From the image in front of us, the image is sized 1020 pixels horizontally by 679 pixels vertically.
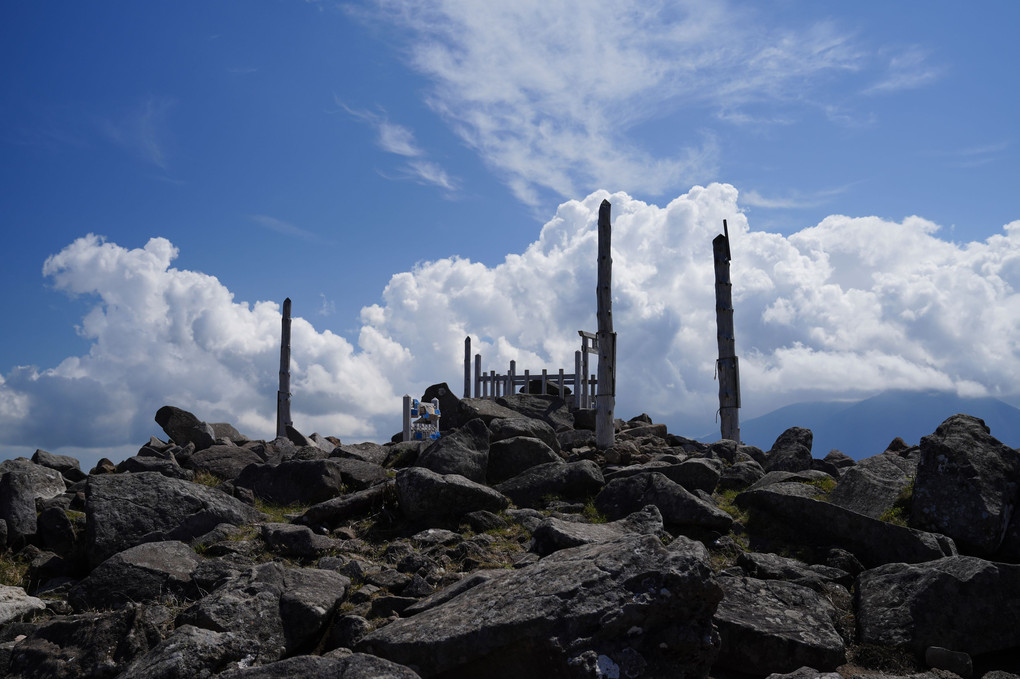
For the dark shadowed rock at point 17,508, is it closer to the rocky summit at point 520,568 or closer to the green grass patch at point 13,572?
the rocky summit at point 520,568

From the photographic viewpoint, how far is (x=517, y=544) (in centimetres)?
995

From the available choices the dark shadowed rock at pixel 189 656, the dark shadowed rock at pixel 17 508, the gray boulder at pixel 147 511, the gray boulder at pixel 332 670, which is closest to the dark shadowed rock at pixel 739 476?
the gray boulder at pixel 147 511

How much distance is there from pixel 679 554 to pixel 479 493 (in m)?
4.98

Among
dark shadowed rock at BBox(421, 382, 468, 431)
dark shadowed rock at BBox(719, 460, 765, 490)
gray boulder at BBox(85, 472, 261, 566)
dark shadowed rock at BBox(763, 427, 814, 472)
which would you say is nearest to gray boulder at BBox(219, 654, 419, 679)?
gray boulder at BBox(85, 472, 261, 566)

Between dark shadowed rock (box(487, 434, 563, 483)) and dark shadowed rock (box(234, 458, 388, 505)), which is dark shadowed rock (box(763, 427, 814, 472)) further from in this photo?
dark shadowed rock (box(234, 458, 388, 505))

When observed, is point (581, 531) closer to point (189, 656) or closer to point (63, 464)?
point (189, 656)

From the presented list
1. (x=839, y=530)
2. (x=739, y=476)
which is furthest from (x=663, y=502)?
(x=739, y=476)

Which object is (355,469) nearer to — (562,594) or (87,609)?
(87,609)

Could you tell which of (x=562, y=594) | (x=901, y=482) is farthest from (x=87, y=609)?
(x=901, y=482)

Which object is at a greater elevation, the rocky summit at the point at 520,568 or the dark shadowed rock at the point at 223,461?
the dark shadowed rock at the point at 223,461

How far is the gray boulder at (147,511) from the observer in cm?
1027

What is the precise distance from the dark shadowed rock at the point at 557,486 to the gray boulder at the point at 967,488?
4400 mm

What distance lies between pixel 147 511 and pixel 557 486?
583 centimetres

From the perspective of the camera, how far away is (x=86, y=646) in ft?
23.8
